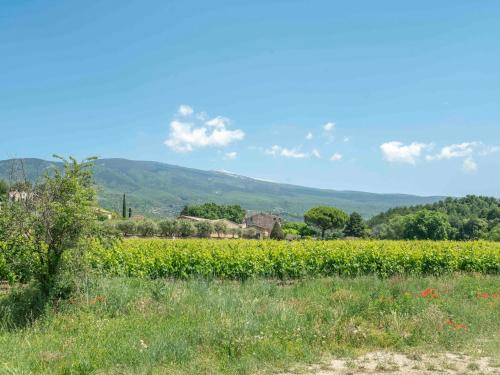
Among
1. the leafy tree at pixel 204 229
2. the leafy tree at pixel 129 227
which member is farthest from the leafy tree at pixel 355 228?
the leafy tree at pixel 129 227

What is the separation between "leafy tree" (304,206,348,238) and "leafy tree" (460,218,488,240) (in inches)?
1477

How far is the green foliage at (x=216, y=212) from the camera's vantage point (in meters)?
139

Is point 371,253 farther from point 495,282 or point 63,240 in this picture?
point 63,240

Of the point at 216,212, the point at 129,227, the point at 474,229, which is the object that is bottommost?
the point at 474,229

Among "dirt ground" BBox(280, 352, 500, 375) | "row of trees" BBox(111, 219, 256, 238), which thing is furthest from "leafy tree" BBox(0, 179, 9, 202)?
"row of trees" BBox(111, 219, 256, 238)

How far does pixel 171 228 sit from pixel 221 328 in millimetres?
63521

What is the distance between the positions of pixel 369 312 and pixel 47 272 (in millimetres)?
7577

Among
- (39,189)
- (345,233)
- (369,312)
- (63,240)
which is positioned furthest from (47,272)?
(345,233)

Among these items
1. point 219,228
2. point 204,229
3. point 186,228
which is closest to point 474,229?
point 219,228

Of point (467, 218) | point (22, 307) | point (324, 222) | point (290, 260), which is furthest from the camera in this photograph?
point (324, 222)

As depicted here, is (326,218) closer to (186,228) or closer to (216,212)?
(186,228)

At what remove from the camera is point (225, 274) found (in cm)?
1911

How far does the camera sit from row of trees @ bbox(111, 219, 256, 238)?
67438mm

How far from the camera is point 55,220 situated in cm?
1073
